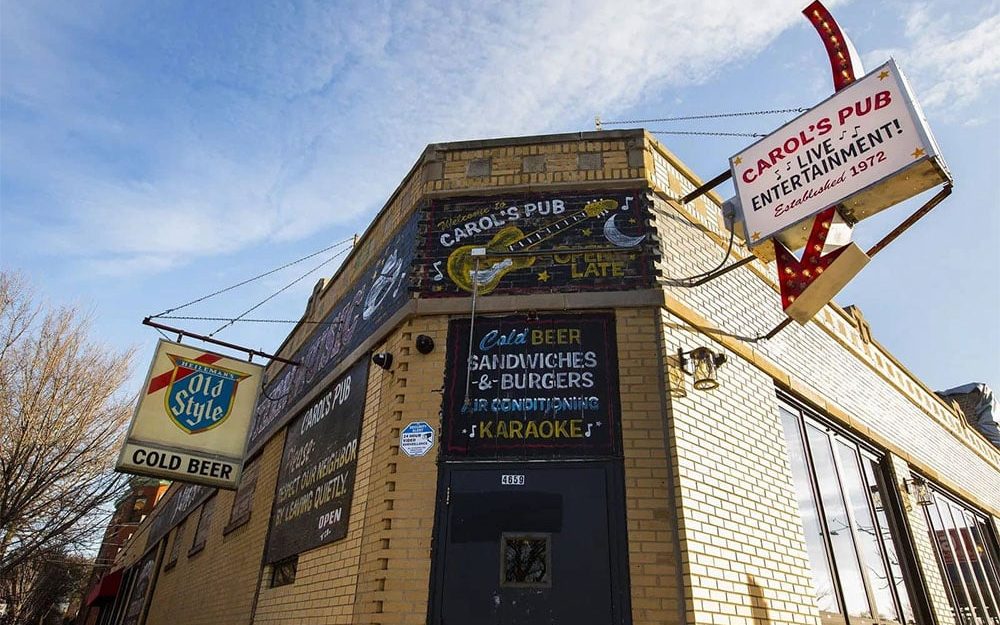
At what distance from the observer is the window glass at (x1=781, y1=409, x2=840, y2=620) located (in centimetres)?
638

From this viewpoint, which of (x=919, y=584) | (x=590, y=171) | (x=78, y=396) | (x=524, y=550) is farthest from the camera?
(x=78, y=396)

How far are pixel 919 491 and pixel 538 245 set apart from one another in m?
8.38

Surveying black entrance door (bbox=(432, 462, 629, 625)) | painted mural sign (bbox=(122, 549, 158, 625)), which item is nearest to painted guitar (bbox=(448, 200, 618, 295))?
black entrance door (bbox=(432, 462, 629, 625))

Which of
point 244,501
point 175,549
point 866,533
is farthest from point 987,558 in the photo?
point 175,549

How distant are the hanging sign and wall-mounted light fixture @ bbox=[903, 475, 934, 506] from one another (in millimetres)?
6279

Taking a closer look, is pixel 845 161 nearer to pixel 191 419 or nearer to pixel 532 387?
pixel 532 387

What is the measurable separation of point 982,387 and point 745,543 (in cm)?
1616

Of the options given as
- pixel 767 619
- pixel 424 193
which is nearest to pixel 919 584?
pixel 767 619

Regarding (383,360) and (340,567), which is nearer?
(340,567)

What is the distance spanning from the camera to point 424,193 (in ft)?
23.8

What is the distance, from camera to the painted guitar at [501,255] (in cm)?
646

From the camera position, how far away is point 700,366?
18.8 ft

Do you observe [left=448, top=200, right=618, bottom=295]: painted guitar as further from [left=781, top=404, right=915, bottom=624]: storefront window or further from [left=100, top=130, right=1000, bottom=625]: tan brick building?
[left=781, top=404, right=915, bottom=624]: storefront window

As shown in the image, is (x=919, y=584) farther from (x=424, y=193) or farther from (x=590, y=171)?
(x=424, y=193)
